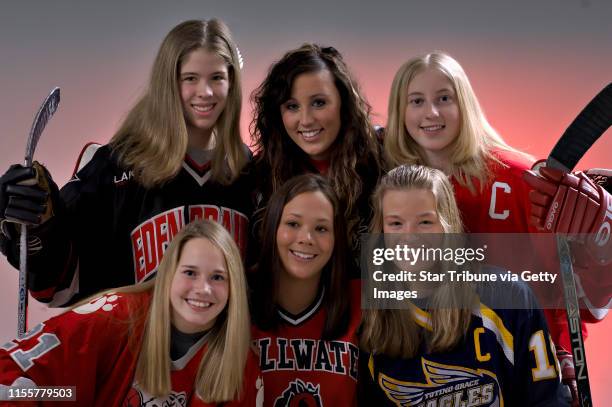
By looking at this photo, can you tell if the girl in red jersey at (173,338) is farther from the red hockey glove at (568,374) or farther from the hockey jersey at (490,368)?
the red hockey glove at (568,374)

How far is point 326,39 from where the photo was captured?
3.59 metres

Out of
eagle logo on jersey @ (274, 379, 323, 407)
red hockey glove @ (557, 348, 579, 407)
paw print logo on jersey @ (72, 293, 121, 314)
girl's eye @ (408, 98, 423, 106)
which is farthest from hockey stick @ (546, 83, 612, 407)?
paw print logo on jersey @ (72, 293, 121, 314)

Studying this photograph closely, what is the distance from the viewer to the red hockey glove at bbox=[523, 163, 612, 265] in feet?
7.12

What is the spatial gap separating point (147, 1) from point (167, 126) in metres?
1.23

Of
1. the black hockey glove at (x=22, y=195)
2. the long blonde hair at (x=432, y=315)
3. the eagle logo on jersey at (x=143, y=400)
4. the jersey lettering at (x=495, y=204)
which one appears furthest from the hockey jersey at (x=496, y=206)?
the black hockey glove at (x=22, y=195)

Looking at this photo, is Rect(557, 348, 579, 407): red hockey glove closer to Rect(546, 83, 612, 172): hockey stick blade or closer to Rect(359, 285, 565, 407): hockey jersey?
Rect(359, 285, 565, 407): hockey jersey

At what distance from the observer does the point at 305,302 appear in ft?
7.79

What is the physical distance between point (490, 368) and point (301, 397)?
0.49 m

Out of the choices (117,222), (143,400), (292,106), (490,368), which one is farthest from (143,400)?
(292,106)

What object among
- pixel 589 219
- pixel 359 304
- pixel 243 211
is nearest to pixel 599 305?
pixel 589 219

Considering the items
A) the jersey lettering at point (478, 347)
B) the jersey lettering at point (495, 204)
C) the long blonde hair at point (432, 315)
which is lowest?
the jersey lettering at point (478, 347)

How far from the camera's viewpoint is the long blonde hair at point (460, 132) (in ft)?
8.26

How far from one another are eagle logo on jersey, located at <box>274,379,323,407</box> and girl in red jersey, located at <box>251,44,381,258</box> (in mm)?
449

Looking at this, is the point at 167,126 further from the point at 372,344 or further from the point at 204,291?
the point at 372,344
